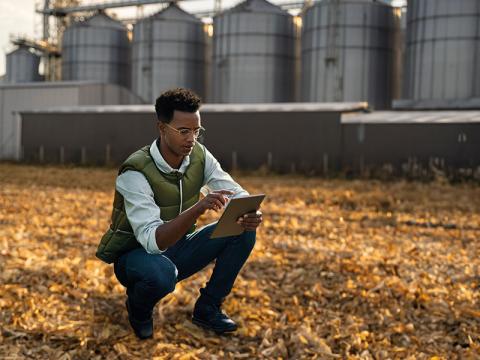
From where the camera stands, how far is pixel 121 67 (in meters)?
39.1

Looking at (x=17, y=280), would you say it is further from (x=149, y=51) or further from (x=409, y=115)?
(x=149, y=51)

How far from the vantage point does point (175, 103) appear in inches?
159

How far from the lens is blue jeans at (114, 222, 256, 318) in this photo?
420 cm

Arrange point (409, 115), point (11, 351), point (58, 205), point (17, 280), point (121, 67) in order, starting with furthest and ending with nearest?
point (121, 67), point (409, 115), point (58, 205), point (17, 280), point (11, 351)

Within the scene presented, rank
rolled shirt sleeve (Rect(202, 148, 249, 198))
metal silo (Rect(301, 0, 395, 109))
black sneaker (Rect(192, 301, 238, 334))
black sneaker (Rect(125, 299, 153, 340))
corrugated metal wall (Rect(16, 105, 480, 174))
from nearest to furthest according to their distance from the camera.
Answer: rolled shirt sleeve (Rect(202, 148, 249, 198))
black sneaker (Rect(125, 299, 153, 340))
black sneaker (Rect(192, 301, 238, 334))
corrugated metal wall (Rect(16, 105, 480, 174))
metal silo (Rect(301, 0, 395, 109))

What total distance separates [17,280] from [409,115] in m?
19.3

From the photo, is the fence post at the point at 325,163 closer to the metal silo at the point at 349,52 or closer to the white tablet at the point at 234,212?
the metal silo at the point at 349,52

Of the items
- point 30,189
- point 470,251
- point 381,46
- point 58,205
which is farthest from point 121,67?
point 470,251

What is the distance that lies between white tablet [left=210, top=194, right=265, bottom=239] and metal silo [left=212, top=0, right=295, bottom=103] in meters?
27.9

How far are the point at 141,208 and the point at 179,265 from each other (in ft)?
2.70

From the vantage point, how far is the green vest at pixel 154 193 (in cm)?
411

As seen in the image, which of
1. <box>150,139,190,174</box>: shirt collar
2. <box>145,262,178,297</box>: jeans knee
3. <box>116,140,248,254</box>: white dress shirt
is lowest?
<box>145,262,178,297</box>: jeans knee

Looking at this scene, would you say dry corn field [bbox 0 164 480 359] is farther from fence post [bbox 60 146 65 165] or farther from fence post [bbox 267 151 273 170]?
fence post [bbox 60 146 65 165]

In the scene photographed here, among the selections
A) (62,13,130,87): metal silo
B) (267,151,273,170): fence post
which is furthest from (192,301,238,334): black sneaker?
(62,13,130,87): metal silo
